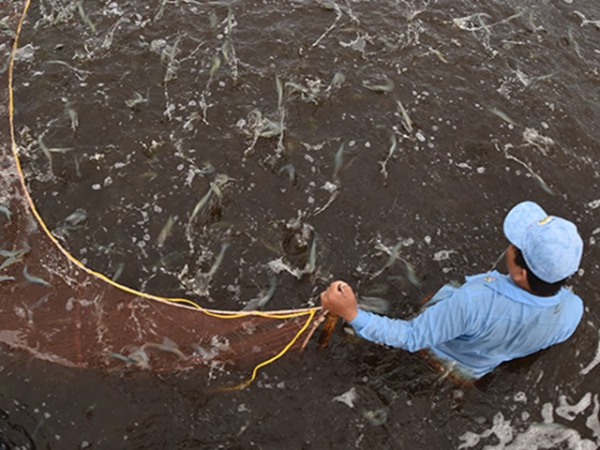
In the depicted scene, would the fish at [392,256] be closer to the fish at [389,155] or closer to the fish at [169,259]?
the fish at [389,155]

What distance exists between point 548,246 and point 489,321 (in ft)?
1.81

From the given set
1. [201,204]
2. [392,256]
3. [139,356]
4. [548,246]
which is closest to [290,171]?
[201,204]

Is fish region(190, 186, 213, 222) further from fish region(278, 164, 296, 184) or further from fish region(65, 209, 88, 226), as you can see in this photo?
fish region(65, 209, 88, 226)

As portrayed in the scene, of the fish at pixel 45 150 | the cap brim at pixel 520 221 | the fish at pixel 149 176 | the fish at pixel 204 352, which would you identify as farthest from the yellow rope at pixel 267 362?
the fish at pixel 45 150

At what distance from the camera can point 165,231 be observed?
469cm

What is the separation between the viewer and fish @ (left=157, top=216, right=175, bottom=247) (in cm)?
464

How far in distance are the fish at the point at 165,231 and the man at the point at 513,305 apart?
1.92m

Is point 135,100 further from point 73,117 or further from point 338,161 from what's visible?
point 338,161

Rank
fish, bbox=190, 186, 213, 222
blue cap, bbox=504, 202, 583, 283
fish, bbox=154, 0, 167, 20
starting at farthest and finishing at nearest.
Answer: fish, bbox=154, 0, 167, 20
fish, bbox=190, 186, 213, 222
blue cap, bbox=504, 202, 583, 283

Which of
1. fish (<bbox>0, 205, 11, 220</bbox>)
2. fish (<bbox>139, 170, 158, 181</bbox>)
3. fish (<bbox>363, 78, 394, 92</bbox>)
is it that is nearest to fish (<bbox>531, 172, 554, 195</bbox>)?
fish (<bbox>363, 78, 394, 92</bbox>)

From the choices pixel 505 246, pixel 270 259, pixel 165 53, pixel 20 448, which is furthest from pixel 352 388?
pixel 165 53

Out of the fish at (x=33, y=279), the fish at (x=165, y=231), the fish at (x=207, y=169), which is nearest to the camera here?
the fish at (x=33, y=279)

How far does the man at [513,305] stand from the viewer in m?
2.69

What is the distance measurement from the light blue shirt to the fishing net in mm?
778
